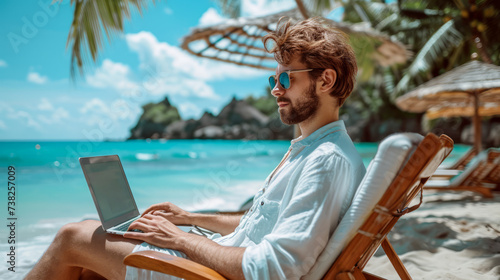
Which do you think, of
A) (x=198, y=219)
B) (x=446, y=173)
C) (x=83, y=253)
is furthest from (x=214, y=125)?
(x=83, y=253)

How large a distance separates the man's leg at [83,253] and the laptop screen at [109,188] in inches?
3.9

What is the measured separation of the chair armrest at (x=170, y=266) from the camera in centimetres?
113

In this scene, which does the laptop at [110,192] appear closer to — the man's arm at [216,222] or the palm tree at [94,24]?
the man's arm at [216,222]

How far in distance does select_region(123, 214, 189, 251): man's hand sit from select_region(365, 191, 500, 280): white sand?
1804 millimetres

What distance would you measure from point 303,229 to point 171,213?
0.89 m

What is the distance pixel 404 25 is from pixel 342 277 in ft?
70.1

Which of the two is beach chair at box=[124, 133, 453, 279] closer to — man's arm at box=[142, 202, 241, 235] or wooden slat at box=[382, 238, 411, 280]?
wooden slat at box=[382, 238, 411, 280]

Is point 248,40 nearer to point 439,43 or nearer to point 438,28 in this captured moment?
point 439,43

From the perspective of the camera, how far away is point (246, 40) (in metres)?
5.45

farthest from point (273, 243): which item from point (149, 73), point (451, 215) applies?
point (149, 73)

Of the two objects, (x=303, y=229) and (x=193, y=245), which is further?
(x=193, y=245)

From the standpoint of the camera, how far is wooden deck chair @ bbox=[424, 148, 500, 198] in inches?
217

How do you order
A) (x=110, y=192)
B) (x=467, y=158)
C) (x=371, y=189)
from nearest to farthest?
(x=371, y=189) < (x=110, y=192) < (x=467, y=158)

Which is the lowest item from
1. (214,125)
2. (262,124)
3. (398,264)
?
(214,125)
